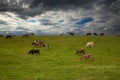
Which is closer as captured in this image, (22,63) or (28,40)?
(22,63)

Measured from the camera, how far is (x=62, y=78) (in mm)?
24547

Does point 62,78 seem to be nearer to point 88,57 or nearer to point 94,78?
point 94,78

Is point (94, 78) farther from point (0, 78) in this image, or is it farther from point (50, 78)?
point (0, 78)

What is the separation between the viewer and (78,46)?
57.5 meters

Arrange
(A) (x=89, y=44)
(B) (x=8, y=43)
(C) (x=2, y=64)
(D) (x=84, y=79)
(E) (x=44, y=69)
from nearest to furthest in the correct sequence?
(D) (x=84, y=79)
(E) (x=44, y=69)
(C) (x=2, y=64)
(A) (x=89, y=44)
(B) (x=8, y=43)

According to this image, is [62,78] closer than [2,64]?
Yes

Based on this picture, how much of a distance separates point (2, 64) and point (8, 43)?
102 ft

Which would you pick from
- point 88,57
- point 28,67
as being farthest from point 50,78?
point 88,57

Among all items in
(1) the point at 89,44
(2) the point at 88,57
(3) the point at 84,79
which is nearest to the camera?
(3) the point at 84,79

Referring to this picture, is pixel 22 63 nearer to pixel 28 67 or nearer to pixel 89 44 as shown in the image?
pixel 28 67

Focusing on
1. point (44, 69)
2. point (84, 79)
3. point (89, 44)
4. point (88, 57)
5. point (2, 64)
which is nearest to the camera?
point (84, 79)

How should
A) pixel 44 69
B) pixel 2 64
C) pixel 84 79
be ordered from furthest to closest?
pixel 2 64 < pixel 44 69 < pixel 84 79

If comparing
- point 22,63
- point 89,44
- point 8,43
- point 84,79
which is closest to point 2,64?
point 22,63

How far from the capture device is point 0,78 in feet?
80.9
